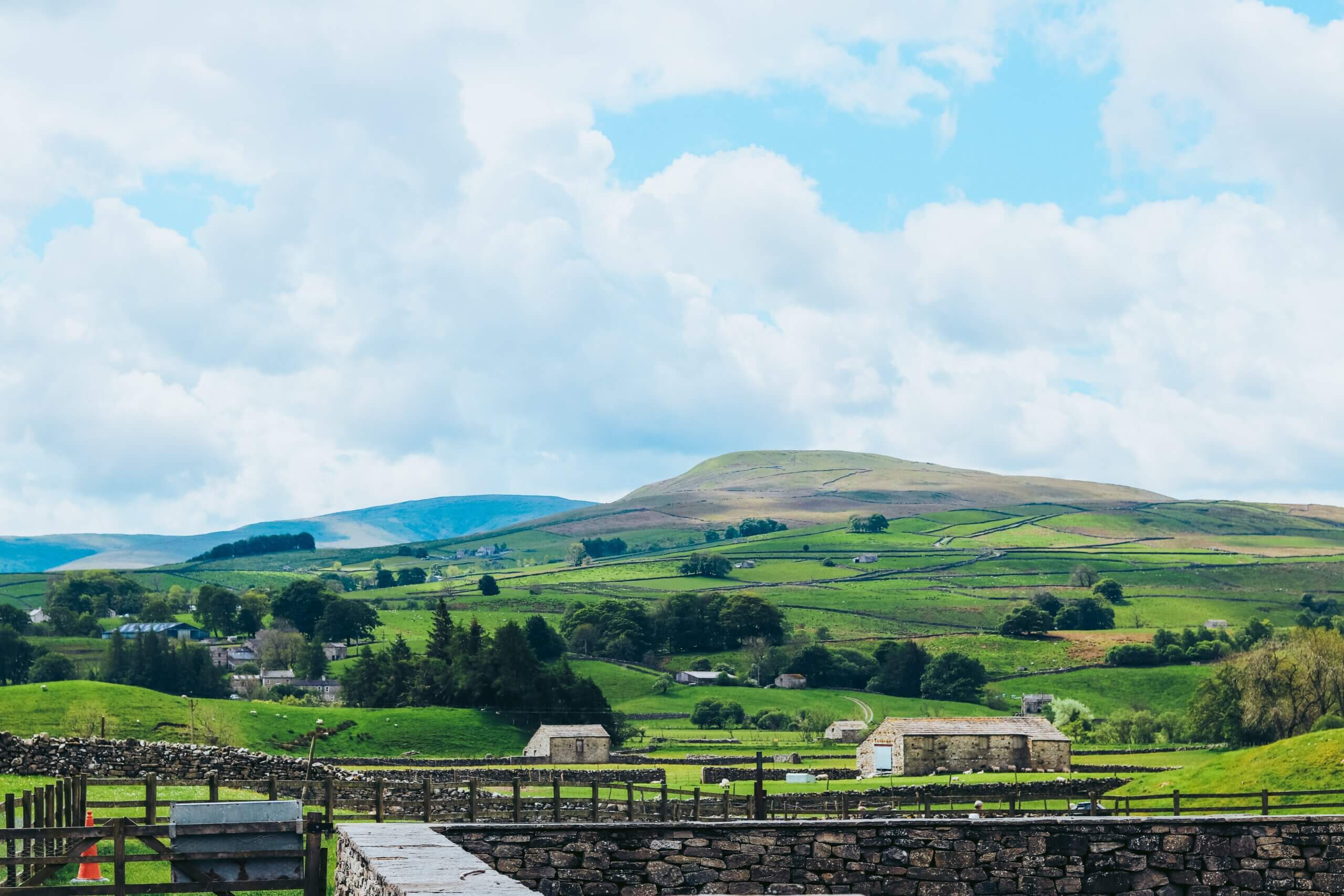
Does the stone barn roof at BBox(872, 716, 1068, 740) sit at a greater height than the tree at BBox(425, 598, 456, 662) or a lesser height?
lesser

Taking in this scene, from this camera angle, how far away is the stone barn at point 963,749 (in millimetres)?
81312

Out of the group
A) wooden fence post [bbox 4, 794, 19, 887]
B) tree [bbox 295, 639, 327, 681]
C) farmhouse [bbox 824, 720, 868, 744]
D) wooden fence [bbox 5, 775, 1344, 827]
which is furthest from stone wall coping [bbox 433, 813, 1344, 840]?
tree [bbox 295, 639, 327, 681]

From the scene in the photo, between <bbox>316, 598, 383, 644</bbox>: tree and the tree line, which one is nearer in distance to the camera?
the tree line

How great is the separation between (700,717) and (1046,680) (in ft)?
112

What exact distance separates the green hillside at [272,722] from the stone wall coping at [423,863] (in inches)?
2240

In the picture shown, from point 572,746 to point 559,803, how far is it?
5715cm

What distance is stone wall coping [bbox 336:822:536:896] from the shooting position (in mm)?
9766

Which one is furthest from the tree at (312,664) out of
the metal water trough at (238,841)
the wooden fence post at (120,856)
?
the metal water trough at (238,841)

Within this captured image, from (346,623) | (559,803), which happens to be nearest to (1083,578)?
(346,623)

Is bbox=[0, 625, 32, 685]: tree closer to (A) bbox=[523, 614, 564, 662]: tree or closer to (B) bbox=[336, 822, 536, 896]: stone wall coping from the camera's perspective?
(A) bbox=[523, 614, 564, 662]: tree

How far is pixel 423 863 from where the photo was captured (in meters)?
11.1

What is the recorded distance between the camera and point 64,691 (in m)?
72.6

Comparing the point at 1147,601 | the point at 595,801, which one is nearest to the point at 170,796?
the point at 595,801

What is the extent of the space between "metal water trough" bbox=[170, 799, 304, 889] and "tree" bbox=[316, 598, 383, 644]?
14835 centimetres
